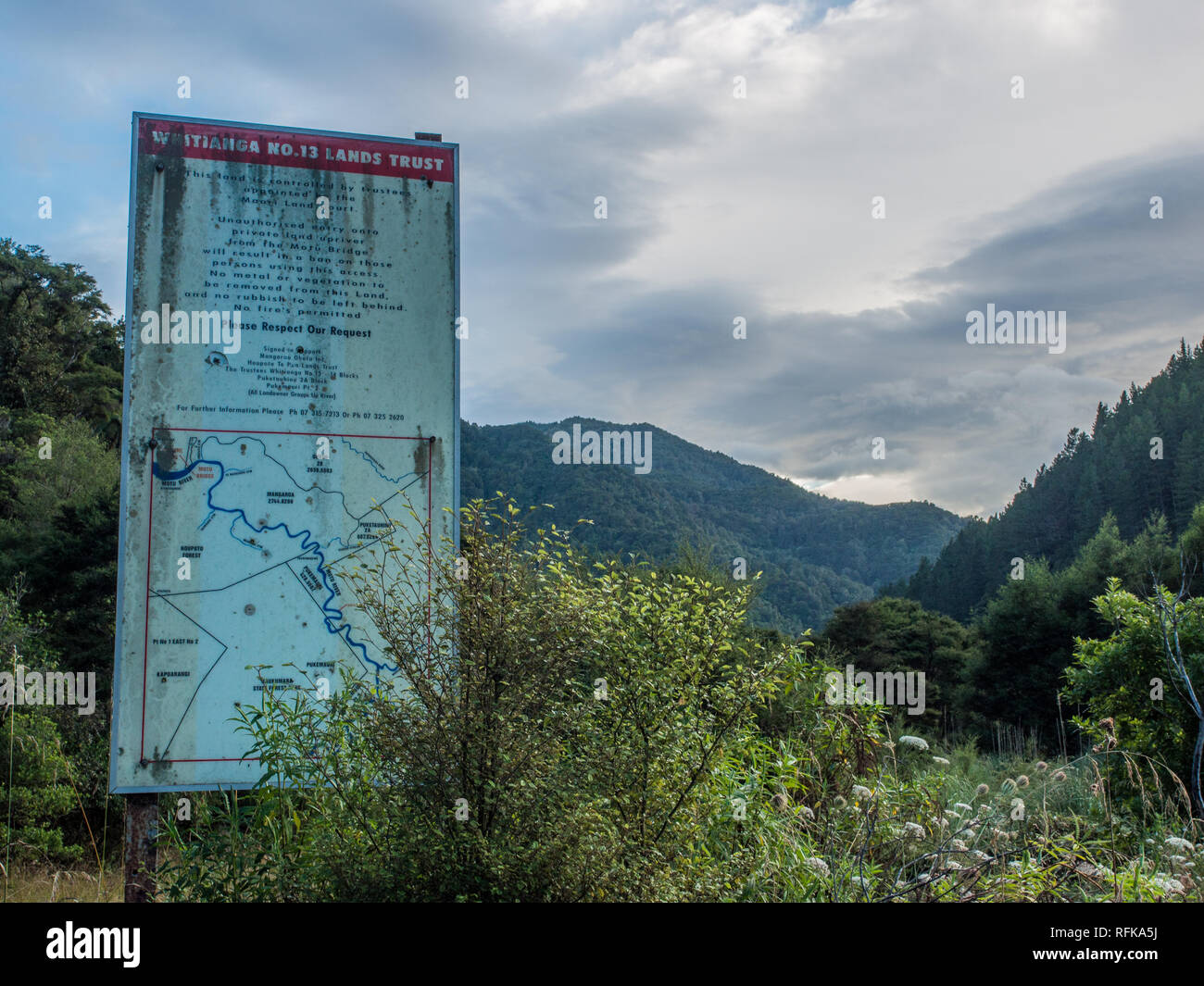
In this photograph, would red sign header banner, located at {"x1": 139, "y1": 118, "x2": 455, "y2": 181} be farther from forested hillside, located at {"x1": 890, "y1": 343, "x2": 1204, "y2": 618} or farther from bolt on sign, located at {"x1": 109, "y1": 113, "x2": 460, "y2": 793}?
forested hillside, located at {"x1": 890, "y1": 343, "x2": 1204, "y2": 618}

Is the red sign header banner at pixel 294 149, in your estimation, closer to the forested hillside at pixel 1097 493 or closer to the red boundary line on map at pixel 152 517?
the red boundary line on map at pixel 152 517

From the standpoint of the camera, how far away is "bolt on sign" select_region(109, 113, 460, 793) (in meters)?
4.45

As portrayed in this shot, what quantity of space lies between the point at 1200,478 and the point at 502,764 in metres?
56.0

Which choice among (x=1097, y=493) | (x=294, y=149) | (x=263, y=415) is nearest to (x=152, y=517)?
(x=263, y=415)

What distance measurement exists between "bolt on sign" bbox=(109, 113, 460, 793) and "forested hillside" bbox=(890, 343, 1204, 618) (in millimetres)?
49335

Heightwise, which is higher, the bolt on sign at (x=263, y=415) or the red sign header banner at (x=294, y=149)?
the red sign header banner at (x=294, y=149)

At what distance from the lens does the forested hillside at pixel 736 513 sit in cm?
4369

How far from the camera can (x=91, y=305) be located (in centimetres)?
4469

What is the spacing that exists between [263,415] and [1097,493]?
201 feet

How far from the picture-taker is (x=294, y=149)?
4891mm

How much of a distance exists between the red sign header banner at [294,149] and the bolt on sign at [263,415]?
0.01m

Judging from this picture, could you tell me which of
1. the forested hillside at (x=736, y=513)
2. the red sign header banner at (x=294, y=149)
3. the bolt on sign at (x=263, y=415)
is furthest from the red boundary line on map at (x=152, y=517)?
the forested hillside at (x=736, y=513)

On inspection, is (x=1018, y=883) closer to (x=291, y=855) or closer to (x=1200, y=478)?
(x=291, y=855)

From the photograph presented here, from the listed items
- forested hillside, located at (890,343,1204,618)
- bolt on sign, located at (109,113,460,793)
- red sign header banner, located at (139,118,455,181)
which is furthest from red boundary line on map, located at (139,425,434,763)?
forested hillside, located at (890,343,1204,618)
